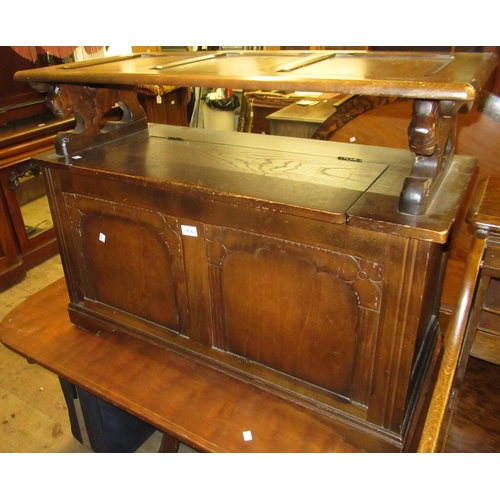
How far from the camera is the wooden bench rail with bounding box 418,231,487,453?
3.14 feet

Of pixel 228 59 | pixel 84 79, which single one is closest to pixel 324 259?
pixel 228 59

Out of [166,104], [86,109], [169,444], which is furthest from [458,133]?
[166,104]

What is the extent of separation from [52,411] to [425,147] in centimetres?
216

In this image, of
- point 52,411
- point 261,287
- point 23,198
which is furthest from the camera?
point 23,198

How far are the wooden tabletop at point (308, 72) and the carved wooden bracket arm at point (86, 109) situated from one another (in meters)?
0.09

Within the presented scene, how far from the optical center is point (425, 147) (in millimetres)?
988

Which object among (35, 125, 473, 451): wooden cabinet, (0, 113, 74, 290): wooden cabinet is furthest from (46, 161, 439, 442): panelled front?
(0, 113, 74, 290): wooden cabinet

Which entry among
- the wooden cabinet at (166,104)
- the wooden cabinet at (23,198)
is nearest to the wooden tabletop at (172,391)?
the wooden cabinet at (23,198)

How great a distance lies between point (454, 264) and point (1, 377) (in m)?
2.41

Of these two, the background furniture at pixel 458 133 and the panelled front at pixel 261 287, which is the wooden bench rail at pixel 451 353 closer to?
the panelled front at pixel 261 287

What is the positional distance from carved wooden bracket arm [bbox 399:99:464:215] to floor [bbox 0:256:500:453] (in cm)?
91

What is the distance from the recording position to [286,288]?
130 centimetres

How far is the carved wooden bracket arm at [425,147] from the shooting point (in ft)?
3.13

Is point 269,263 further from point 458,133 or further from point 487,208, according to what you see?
point 458,133
